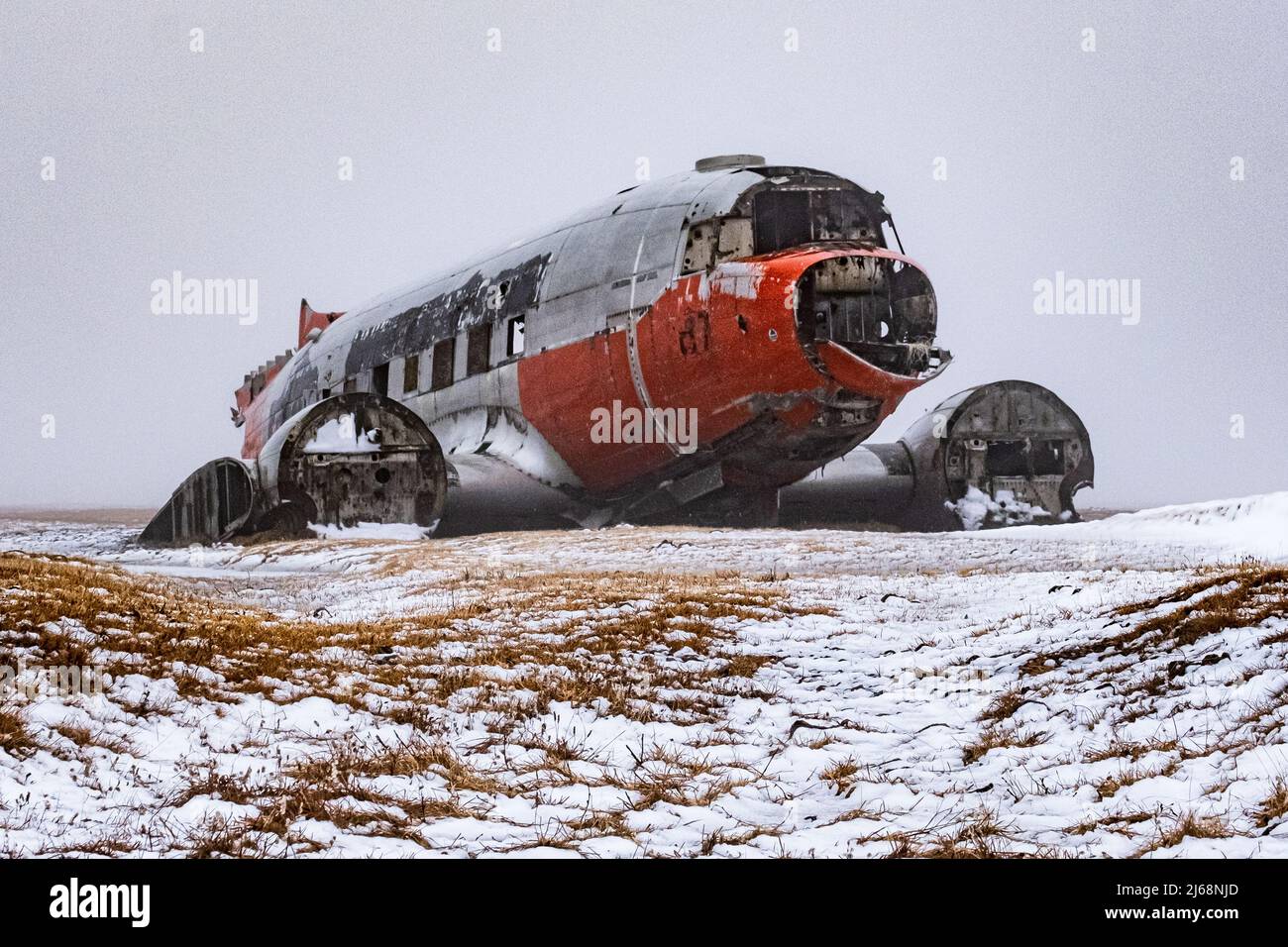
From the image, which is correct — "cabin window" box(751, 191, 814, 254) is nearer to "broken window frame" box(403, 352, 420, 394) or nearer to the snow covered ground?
the snow covered ground

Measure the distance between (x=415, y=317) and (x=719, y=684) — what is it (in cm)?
2097

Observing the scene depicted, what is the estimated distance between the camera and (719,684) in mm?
12000

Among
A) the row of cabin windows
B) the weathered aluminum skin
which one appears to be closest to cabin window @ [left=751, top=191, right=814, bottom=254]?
the weathered aluminum skin

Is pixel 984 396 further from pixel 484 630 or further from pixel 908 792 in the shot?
pixel 908 792

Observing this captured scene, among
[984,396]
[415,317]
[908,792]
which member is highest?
[415,317]

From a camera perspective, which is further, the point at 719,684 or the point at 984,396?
the point at 984,396

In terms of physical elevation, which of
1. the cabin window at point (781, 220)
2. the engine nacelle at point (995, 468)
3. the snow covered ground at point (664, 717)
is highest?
the cabin window at point (781, 220)

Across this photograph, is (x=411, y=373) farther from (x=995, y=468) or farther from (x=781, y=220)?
(x=995, y=468)

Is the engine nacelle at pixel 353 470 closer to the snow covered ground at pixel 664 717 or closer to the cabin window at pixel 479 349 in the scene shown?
the cabin window at pixel 479 349

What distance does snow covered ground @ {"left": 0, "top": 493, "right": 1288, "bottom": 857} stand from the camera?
7.67 meters

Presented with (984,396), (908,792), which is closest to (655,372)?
(984,396)

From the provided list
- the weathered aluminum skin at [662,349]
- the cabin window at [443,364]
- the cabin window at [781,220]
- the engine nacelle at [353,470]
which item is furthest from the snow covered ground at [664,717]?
the cabin window at [443,364]

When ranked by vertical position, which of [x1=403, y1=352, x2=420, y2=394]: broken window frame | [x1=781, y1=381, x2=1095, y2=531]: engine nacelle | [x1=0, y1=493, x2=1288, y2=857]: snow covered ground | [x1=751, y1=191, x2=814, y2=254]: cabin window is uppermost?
[x1=751, y1=191, x2=814, y2=254]: cabin window

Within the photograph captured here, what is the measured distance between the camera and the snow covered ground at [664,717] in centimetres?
767
